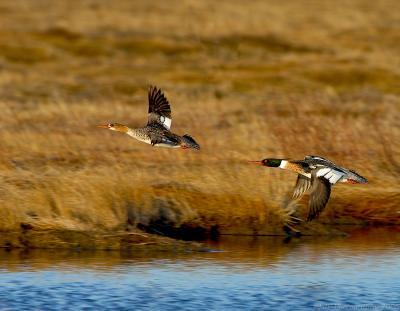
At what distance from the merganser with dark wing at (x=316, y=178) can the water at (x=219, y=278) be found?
763mm

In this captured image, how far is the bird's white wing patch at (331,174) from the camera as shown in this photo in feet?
49.8

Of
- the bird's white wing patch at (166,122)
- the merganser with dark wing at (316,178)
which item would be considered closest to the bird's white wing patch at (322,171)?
the merganser with dark wing at (316,178)

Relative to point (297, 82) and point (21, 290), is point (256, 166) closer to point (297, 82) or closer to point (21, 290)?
point (21, 290)

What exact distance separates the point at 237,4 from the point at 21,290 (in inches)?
1920

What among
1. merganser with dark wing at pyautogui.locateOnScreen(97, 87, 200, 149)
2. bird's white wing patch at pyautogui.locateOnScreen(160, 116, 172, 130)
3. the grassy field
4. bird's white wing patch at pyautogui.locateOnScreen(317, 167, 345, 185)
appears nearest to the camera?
bird's white wing patch at pyautogui.locateOnScreen(317, 167, 345, 185)

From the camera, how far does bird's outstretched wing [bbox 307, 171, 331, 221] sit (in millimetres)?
14734

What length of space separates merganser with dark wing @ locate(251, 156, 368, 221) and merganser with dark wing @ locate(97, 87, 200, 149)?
1849 mm

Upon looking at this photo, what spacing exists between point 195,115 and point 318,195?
1113 cm

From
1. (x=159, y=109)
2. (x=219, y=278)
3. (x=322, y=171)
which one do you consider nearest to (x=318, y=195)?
(x=322, y=171)

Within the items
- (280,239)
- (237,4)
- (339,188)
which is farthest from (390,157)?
(237,4)

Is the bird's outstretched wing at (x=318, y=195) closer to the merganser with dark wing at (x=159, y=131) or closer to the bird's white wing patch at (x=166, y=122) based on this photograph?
the merganser with dark wing at (x=159, y=131)

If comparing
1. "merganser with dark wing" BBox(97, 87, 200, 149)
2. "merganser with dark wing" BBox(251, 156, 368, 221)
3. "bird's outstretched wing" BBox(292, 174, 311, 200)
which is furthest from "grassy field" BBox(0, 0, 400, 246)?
"merganser with dark wing" BBox(251, 156, 368, 221)

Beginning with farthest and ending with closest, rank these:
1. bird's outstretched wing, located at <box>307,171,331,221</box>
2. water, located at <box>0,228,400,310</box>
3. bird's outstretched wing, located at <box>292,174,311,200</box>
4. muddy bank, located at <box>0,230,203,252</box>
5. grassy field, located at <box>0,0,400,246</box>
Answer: grassy field, located at <box>0,0,400,246</box>
bird's outstretched wing, located at <box>292,174,311,200</box>
muddy bank, located at <box>0,230,203,252</box>
bird's outstretched wing, located at <box>307,171,331,221</box>
water, located at <box>0,228,400,310</box>

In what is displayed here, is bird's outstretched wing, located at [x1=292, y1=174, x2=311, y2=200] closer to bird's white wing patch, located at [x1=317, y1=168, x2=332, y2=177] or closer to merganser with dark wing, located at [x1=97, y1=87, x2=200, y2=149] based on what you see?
bird's white wing patch, located at [x1=317, y1=168, x2=332, y2=177]
